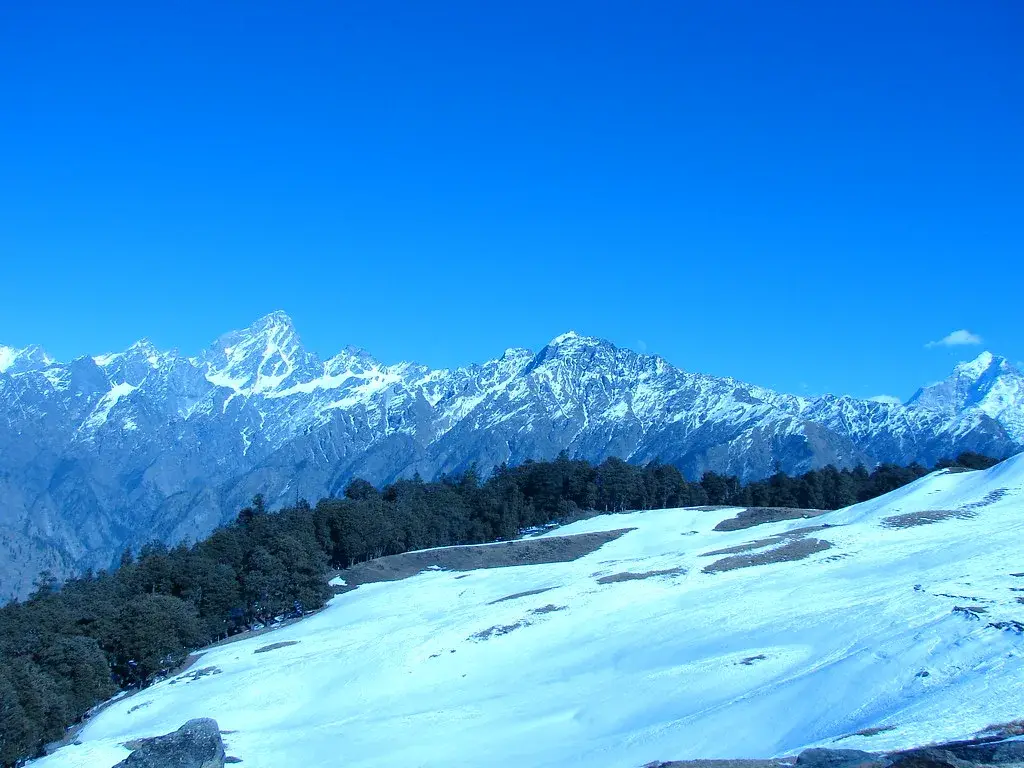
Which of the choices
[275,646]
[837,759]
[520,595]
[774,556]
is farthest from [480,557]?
[837,759]

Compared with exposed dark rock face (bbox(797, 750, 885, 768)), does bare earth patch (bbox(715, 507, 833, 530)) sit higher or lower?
higher

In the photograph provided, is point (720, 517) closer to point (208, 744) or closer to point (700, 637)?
point (700, 637)

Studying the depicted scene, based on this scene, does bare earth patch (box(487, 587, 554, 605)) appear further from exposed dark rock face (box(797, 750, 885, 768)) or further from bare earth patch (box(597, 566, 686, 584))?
exposed dark rock face (box(797, 750, 885, 768))

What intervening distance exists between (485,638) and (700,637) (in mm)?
14500

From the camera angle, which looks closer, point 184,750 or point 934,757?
point 934,757

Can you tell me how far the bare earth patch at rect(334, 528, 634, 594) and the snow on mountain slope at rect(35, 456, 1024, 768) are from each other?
1578cm

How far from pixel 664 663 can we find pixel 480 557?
51.1 m

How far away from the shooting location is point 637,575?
60844 millimetres

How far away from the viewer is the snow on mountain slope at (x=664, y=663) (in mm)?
29203

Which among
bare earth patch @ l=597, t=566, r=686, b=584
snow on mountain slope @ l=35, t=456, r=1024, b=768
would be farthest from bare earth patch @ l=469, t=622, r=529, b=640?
bare earth patch @ l=597, t=566, r=686, b=584

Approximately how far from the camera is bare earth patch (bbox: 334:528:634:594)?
85.3m

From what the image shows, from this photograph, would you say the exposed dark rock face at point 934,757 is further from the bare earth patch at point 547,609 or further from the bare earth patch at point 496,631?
the bare earth patch at point 547,609

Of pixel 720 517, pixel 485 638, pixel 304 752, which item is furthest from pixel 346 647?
pixel 720 517

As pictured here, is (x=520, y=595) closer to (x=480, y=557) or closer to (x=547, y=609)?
(x=547, y=609)
